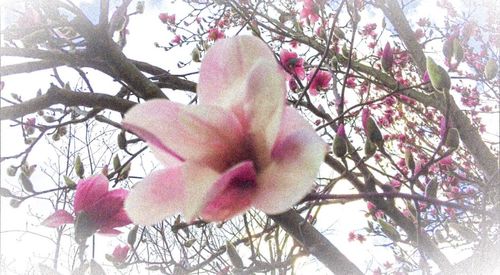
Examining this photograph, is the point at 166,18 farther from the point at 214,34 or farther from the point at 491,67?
the point at 491,67

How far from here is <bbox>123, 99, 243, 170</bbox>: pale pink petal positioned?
1.04ft

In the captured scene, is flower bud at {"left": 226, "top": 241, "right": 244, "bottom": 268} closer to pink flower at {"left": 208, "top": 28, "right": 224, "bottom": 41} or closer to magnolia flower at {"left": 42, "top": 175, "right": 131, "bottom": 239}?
magnolia flower at {"left": 42, "top": 175, "right": 131, "bottom": 239}

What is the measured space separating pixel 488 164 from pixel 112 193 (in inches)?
58.8

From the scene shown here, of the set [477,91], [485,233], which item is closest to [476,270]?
[485,233]

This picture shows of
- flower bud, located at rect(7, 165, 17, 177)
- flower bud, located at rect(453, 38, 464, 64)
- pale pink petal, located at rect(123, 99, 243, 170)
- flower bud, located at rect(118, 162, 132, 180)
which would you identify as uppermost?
flower bud, located at rect(7, 165, 17, 177)

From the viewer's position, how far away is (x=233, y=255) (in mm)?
800

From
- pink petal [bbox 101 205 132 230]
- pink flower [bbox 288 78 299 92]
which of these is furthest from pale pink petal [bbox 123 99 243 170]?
pink flower [bbox 288 78 299 92]

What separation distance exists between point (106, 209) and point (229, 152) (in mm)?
293

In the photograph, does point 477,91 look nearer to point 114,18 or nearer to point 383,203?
point 383,203

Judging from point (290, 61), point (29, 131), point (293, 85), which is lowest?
point (290, 61)

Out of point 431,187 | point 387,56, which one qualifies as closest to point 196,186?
point 431,187

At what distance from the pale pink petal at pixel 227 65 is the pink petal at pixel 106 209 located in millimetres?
270

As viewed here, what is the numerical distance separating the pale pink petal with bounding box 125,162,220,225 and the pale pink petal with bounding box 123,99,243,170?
0.04ft

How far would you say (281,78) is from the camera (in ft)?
1.08
